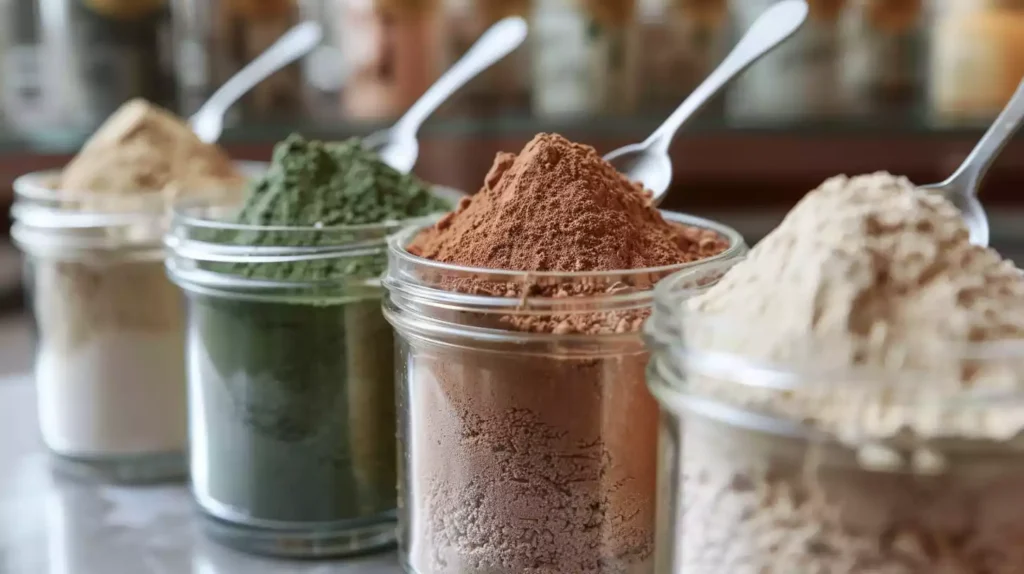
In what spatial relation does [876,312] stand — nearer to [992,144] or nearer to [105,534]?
[992,144]

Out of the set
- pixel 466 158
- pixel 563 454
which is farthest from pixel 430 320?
pixel 466 158

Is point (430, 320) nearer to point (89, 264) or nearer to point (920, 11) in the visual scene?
point (89, 264)

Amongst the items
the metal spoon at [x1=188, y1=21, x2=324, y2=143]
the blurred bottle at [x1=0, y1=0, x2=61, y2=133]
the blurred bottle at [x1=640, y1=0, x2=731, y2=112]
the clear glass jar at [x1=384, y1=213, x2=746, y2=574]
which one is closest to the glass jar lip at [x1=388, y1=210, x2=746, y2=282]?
the clear glass jar at [x1=384, y1=213, x2=746, y2=574]

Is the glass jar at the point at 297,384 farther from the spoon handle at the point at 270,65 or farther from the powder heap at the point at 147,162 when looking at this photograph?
the spoon handle at the point at 270,65

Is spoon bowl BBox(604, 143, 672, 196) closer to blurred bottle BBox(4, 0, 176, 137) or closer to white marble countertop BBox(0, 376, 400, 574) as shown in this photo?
white marble countertop BBox(0, 376, 400, 574)

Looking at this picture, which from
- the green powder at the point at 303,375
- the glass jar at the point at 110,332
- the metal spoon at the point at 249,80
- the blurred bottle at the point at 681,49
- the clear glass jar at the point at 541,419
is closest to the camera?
the clear glass jar at the point at 541,419

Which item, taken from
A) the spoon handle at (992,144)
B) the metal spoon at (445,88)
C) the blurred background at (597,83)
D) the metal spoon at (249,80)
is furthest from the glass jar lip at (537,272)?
the blurred background at (597,83)
